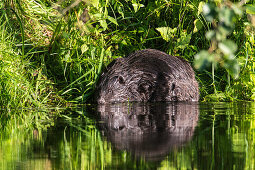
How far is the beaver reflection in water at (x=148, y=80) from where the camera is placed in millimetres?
5812

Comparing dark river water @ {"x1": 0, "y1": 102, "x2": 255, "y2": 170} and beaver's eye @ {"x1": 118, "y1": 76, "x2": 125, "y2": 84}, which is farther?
beaver's eye @ {"x1": 118, "y1": 76, "x2": 125, "y2": 84}

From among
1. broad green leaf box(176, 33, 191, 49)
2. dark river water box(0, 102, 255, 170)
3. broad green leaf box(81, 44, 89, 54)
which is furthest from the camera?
broad green leaf box(176, 33, 191, 49)

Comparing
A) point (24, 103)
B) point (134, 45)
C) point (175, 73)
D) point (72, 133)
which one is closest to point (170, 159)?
point (72, 133)

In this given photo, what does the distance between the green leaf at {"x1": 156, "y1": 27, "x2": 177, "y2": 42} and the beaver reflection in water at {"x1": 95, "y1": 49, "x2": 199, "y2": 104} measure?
50cm

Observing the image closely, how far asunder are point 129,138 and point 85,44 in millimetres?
2925

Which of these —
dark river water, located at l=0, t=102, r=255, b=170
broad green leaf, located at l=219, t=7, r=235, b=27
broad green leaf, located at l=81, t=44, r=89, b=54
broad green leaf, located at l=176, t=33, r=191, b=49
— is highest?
broad green leaf, located at l=176, t=33, r=191, b=49

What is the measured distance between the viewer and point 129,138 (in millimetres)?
3076

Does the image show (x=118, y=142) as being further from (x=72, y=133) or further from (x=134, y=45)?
(x=134, y=45)

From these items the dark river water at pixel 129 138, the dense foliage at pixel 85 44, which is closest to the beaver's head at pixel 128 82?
the dense foliage at pixel 85 44

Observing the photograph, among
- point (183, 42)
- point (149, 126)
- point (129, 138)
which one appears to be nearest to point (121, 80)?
point (183, 42)

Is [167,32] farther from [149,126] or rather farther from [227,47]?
[227,47]

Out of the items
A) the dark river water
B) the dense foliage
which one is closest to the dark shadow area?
the dark river water

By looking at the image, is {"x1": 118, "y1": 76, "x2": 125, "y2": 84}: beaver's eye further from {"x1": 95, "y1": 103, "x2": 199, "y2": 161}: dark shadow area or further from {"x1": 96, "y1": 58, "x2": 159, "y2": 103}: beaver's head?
{"x1": 95, "y1": 103, "x2": 199, "y2": 161}: dark shadow area

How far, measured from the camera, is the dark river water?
7.61ft
